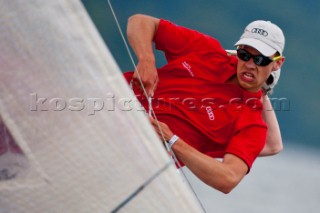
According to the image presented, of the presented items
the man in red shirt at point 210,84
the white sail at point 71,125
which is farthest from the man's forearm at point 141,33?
the white sail at point 71,125

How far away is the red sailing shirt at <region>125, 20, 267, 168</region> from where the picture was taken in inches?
64.7

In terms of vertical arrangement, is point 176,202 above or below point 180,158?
above

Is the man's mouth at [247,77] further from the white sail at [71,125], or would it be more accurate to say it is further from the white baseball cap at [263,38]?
the white sail at [71,125]

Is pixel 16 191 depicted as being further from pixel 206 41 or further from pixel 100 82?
pixel 206 41

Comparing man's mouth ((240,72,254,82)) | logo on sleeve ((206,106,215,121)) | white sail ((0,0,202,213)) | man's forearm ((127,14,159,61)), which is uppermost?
white sail ((0,0,202,213))

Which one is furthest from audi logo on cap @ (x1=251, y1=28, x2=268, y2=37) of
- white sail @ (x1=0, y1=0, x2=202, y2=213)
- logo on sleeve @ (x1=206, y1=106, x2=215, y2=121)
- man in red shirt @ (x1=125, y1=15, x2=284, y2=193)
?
white sail @ (x1=0, y1=0, x2=202, y2=213)

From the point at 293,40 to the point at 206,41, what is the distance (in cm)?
107

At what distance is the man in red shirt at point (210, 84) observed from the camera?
1.64 metres

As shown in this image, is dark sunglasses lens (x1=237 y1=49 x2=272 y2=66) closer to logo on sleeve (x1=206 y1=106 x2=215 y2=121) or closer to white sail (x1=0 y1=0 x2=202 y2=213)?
logo on sleeve (x1=206 y1=106 x2=215 y2=121)

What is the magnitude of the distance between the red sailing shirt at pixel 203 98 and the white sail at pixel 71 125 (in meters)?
0.63

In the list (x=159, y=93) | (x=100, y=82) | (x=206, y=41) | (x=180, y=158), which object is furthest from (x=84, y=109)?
→ (x=206, y=41)

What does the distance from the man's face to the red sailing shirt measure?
0.07 feet

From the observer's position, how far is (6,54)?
3.23 feet

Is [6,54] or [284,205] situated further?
[284,205]
